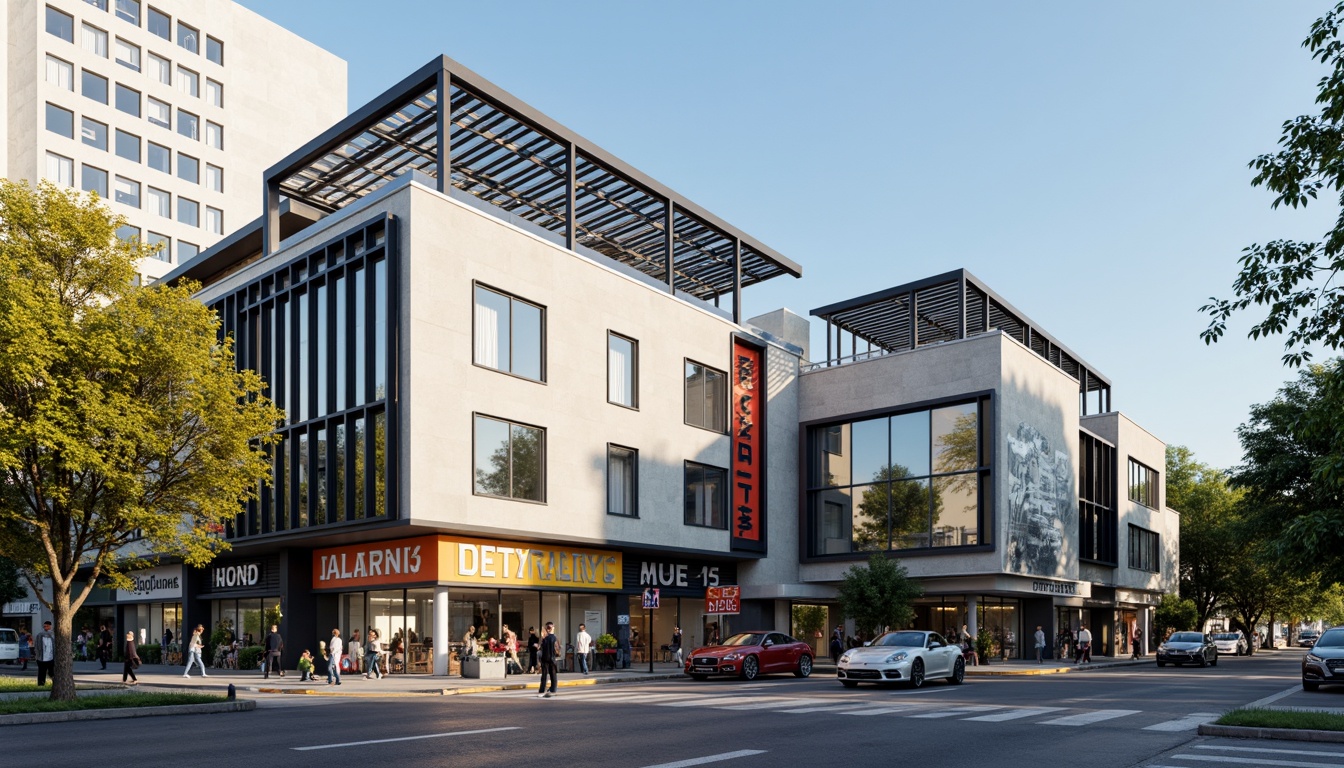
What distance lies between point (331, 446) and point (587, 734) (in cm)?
2137

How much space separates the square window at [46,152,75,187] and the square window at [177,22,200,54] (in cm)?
1178

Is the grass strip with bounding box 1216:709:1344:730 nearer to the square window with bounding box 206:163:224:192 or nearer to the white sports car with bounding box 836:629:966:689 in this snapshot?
the white sports car with bounding box 836:629:966:689

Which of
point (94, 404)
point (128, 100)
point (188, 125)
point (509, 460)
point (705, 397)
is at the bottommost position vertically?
point (509, 460)

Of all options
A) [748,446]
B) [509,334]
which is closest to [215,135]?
[748,446]

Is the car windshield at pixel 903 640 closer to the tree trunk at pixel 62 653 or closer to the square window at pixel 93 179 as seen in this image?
the tree trunk at pixel 62 653

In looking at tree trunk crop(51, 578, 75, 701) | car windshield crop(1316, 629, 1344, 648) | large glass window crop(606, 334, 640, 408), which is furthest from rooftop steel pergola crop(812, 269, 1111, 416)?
tree trunk crop(51, 578, 75, 701)

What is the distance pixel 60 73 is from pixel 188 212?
10.7m

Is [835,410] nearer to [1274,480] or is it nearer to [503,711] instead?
[1274,480]

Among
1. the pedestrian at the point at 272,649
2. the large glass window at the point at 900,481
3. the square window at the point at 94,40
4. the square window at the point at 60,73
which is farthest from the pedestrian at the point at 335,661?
the square window at the point at 94,40

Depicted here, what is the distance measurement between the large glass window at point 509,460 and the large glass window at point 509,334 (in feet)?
5.86

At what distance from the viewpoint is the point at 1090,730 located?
53.4 feet

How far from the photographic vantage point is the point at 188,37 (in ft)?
234

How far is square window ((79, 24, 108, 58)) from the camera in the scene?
65.1m

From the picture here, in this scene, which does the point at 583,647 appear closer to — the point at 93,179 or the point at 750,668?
the point at 750,668
